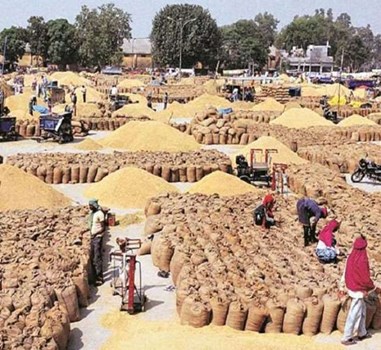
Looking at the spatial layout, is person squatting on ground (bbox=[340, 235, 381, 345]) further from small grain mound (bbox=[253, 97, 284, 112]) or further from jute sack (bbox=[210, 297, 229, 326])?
small grain mound (bbox=[253, 97, 284, 112])

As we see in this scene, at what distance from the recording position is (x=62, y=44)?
93.6 metres

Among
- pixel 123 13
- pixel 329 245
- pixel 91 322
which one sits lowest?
pixel 91 322

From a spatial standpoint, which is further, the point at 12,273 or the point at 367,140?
the point at 367,140

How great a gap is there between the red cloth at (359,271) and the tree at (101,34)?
272ft

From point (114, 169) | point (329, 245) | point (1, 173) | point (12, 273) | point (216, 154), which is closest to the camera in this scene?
point (12, 273)

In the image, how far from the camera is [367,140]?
33375 mm

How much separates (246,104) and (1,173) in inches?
1292

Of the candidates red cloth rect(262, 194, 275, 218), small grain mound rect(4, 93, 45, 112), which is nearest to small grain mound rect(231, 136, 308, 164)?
red cloth rect(262, 194, 275, 218)

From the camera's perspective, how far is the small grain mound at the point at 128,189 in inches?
715

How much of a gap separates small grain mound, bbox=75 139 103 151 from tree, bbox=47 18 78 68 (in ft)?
224

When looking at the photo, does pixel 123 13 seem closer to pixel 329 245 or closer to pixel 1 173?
pixel 1 173

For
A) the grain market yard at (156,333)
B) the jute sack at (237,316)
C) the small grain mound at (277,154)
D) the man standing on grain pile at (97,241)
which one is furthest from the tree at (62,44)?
the jute sack at (237,316)

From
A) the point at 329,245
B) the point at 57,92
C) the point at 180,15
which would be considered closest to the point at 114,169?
the point at 329,245

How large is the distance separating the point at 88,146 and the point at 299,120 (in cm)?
1374
